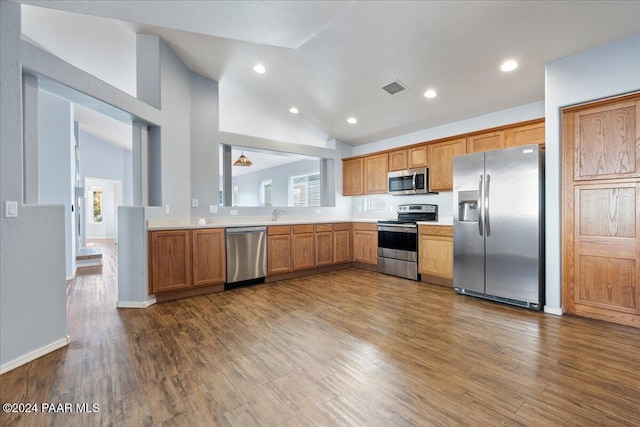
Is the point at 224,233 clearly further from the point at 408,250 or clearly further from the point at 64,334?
the point at 408,250

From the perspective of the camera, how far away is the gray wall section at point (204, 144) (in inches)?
162

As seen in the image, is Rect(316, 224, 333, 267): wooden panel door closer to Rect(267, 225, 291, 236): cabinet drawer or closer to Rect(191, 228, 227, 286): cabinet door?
Rect(267, 225, 291, 236): cabinet drawer

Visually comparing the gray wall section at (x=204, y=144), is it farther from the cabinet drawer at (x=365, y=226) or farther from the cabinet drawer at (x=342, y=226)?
the cabinet drawer at (x=365, y=226)

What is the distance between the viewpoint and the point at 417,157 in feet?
15.7

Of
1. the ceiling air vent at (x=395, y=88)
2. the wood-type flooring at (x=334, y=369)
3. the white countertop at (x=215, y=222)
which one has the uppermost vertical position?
the ceiling air vent at (x=395, y=88)

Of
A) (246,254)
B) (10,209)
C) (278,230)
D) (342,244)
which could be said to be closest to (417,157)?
(342,244)

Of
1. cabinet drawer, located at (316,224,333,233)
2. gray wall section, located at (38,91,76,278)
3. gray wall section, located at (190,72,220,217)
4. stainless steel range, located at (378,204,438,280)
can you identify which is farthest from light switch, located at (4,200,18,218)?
stainless steel range, located at (378,204,438,280)

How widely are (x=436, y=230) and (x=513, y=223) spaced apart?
1058 mm

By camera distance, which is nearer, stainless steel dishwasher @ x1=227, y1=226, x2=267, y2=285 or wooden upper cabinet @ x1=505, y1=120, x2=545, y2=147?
wooden upper cabinet @ x1=505, y1=120, x2=545, y2=147

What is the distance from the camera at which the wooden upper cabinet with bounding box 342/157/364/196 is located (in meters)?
5.71

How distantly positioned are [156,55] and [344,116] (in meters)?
2.88

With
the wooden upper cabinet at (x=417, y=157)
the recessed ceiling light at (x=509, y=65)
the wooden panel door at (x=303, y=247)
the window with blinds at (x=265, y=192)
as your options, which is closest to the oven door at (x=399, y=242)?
the wooden upper cabinet at (x=417, y=157)

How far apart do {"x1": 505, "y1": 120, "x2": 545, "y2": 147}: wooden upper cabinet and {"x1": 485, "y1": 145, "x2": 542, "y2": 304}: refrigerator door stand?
0.53 meters

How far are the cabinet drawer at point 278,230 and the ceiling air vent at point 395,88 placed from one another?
2.54 m
